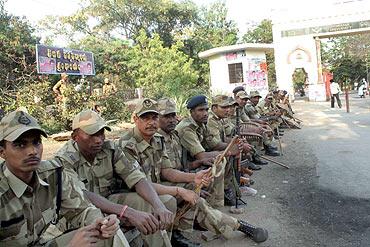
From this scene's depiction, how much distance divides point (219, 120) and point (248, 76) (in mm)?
17967

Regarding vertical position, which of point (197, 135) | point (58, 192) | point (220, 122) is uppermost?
point (220, 122)

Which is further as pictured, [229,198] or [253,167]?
[253,167]

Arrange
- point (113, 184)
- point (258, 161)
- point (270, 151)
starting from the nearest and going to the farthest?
point (113, 184) → point (258, 161) → point (270, 151)

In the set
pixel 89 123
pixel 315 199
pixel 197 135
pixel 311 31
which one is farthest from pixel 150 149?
pixel 311 31

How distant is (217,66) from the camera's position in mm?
23750

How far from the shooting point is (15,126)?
79.0 inches

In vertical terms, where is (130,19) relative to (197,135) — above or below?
above

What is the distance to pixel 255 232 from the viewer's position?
137 inches

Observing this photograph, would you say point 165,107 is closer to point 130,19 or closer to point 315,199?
point 315,199

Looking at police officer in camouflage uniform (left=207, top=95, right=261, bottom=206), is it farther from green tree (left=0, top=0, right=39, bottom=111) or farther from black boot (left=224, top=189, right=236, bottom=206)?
green tree (left=0, top=0, right=39, bottom=111)

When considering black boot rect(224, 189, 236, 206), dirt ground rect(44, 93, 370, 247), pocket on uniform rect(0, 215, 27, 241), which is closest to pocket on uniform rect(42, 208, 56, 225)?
pocket on uniform rect(0, 215, 27, 241)

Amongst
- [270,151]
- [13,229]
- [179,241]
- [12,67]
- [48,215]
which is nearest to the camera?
[13,229]

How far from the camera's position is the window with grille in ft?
75.5

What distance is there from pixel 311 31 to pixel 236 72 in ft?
16.7
